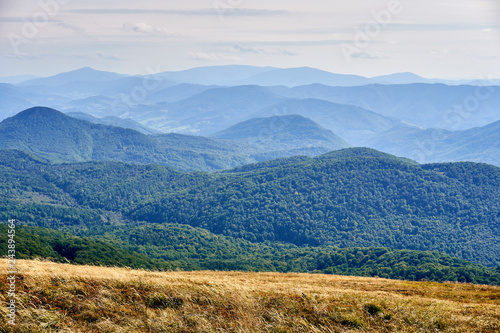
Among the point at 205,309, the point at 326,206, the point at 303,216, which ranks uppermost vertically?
the point at 205,309

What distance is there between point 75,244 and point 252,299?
54128 mm

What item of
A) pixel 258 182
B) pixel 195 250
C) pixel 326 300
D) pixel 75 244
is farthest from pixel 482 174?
pixel 326 300

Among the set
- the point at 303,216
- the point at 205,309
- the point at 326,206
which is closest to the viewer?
the point at 205,309

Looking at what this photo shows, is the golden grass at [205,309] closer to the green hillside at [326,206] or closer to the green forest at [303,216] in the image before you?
the green forest at [303,216]

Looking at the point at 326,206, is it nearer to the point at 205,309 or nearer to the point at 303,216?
the point at 303,216

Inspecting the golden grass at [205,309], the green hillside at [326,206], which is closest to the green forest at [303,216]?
the green hillside at [326,206]

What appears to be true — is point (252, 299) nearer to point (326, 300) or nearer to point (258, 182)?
point (326, 300)

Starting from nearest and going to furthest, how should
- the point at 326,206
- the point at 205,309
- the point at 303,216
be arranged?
the point at 205,309
the point at 303,216
the point at 326,206

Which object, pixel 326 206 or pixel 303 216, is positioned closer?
pixel 303 216

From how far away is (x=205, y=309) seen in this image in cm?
1780

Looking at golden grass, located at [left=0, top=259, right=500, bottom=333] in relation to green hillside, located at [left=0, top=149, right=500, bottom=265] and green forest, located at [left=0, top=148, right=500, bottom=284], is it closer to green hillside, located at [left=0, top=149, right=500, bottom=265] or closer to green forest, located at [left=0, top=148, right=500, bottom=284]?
green forest, located at [left=0, top=148, right=500, bottom=284]

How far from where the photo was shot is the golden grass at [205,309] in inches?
648

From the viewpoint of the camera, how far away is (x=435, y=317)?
57.8ft

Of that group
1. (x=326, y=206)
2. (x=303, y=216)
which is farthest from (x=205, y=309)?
(x=326, y=206)
